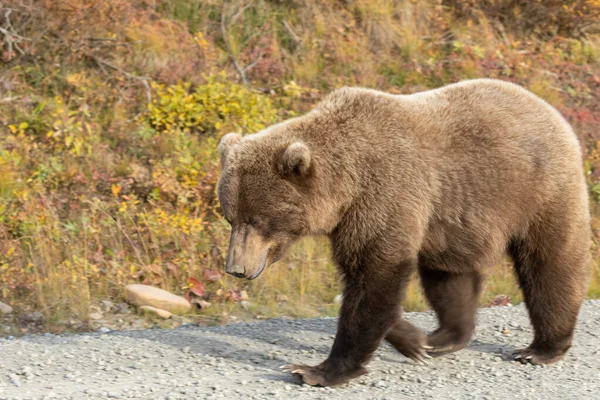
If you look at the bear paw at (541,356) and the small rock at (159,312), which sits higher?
the bear paw at (541,356)

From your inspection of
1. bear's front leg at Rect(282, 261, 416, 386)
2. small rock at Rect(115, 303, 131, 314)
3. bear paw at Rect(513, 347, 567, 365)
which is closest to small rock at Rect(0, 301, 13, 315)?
small rock at Rect(115, 303, 131, 314)

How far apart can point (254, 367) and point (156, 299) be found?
6.72 ft

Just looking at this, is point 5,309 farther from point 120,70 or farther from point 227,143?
point 120,70

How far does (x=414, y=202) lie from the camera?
203 inches

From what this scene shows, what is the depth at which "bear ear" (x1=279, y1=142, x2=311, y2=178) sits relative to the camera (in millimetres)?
4984

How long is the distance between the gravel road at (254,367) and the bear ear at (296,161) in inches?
49.8

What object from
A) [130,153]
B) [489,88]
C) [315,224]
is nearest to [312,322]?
[315,224]

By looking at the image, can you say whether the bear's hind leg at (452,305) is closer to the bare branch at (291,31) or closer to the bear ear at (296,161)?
the bear ear at (296,161)

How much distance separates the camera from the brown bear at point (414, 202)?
→ 5129 millimetres

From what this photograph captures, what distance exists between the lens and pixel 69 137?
968 cm

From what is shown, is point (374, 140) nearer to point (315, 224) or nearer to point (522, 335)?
point (315, 224)

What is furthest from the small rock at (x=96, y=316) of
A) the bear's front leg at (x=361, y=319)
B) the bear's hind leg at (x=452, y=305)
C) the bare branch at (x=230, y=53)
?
the bare branch at (x=230, y=53)

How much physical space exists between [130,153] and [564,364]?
6.01m

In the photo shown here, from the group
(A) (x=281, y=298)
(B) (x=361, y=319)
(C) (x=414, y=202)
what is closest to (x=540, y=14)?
(A) (x=281, y=298)
